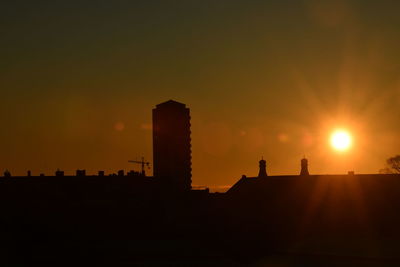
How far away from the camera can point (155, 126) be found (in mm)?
47594

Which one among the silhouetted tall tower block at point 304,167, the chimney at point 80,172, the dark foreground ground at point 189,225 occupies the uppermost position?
the silhouetted tall tower block at point 304,167

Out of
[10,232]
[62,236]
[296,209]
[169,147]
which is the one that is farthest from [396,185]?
[10,232]

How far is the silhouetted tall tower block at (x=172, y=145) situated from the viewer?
46594 mm

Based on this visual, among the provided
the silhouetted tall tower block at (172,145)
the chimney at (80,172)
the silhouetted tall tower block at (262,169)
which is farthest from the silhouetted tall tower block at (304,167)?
the chimney at (80,172)

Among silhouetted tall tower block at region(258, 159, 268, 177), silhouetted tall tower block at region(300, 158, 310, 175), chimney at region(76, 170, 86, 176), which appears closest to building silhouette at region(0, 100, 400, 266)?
chimney at region(76, 170, 86, 176)

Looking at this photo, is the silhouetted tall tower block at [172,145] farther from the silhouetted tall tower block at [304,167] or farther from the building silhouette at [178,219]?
the silhouetted tall tower block at [304,167]

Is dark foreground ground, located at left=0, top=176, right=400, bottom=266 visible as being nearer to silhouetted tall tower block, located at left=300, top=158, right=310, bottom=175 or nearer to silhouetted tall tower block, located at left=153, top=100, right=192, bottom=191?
silhouetted tall tower block, located at left=153, top=100, right=192, bottom=191

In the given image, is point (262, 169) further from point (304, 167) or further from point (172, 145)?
point (172, 145)

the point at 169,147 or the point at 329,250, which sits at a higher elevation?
the point at 169,147

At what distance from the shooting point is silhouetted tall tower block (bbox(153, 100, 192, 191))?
153 ft

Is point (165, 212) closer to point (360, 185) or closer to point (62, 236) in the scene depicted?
point (62, 236)

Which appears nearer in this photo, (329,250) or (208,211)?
(329,250)

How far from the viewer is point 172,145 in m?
46.4

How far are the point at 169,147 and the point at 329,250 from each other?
16479 millimetres
